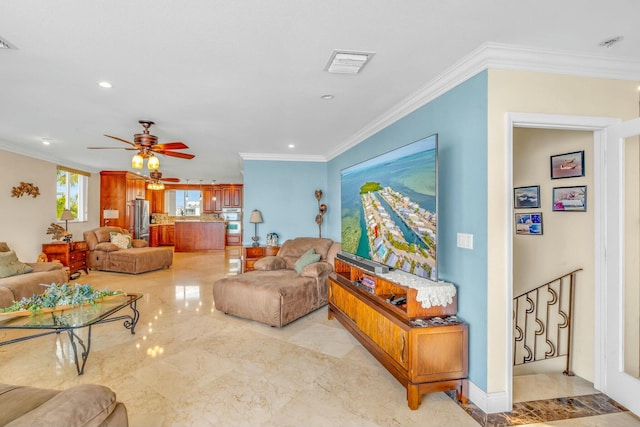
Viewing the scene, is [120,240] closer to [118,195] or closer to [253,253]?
[118,195]

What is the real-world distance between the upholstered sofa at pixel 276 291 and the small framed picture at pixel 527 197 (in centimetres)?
243

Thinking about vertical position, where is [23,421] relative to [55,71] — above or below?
below

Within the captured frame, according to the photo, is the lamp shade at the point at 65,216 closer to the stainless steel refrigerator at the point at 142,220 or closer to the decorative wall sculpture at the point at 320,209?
the stainless steel refrigerator at the point at 142,220

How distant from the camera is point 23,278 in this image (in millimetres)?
4297

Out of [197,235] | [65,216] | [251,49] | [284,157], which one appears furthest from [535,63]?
[197,235]

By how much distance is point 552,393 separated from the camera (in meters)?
2.49

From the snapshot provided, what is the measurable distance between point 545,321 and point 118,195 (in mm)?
9366

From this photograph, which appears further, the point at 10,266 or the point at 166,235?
the point at 166,235

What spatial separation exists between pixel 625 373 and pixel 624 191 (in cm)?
130

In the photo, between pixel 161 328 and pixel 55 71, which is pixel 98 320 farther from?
pixel 55 71

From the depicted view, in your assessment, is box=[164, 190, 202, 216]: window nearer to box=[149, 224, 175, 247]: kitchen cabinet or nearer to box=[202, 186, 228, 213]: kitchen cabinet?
box=[202, 186, 228, 213]: kitchen cabinet

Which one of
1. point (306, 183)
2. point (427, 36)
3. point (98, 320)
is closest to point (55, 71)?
point (98, 320)

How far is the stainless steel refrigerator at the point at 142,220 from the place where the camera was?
9391 millimetres

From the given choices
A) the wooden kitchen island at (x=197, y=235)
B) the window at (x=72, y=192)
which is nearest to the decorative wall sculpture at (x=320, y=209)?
the window at (x=72, y=192)
